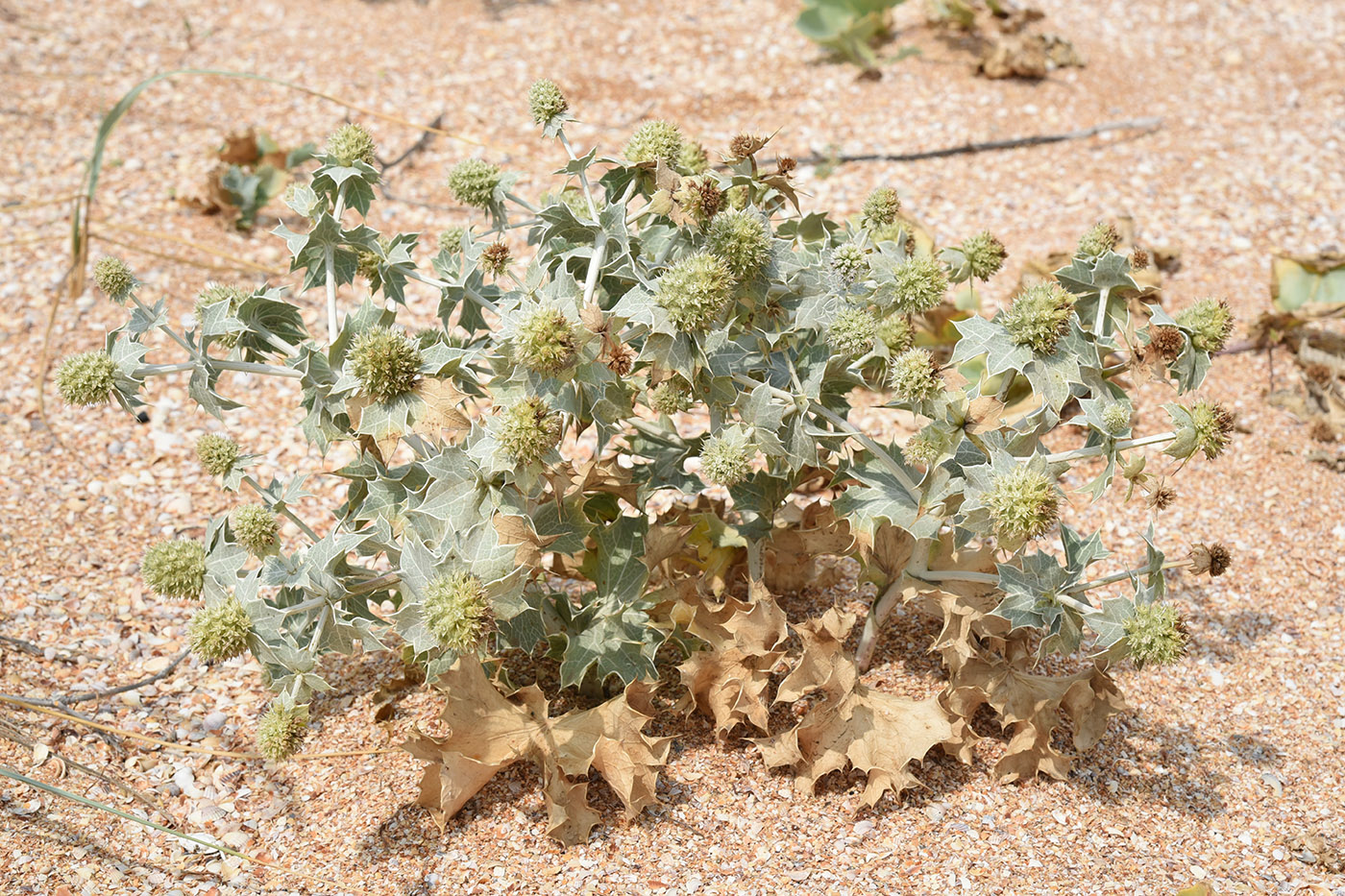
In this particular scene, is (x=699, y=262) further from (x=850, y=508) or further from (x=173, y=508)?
(x=173, y=508)

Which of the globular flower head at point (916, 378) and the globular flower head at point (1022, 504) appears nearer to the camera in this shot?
the globular flower head at point (1022, 504)

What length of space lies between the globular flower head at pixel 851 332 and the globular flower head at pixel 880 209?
31 cm

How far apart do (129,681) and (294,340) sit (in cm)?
98

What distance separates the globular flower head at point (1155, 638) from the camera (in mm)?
2037

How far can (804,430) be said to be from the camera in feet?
7.07

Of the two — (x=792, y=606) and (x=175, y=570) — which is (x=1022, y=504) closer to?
(x=792, y=606)

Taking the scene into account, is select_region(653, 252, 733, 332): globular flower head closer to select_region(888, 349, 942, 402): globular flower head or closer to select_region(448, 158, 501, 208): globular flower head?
select_region(888, 349, 942, 402): globular flower head

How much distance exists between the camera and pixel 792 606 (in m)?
2.89

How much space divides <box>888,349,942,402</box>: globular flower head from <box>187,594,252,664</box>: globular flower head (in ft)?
4.07

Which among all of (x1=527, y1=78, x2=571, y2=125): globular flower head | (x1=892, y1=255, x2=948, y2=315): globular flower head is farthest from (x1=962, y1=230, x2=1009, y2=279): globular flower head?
(x1=527, y1=78, x2=571, y2=125): globular flower head

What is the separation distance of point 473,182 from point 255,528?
2.67 ft

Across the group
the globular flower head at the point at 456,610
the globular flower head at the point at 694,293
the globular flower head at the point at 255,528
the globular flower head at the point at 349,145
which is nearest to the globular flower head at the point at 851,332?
the globular flower head at the point at 694,293

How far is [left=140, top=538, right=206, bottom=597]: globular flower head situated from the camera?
2.14 m

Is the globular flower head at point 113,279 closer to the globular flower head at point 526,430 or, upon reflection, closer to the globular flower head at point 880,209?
the globular flower head at point 526,430
